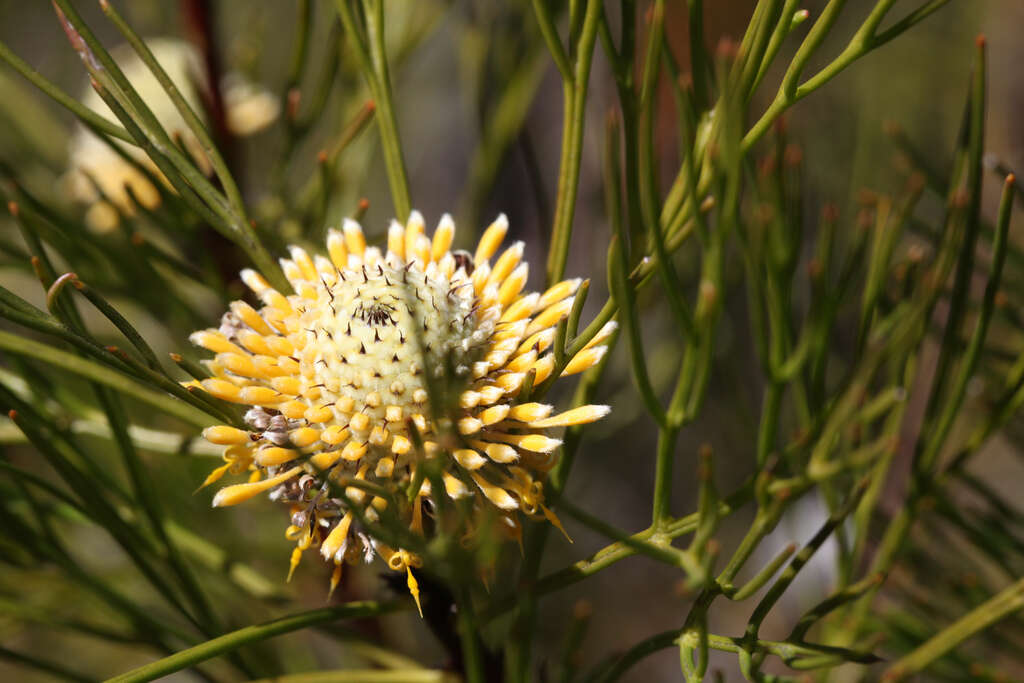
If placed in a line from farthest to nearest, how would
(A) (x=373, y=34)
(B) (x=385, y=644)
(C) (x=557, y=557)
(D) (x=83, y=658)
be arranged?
(D) (x=83, y=658) < (C) (x=557, y=557) < (B) (x=385, y=644) < (A) (x=373, y=34)

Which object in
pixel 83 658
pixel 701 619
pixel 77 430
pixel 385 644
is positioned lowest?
pixel 701 619

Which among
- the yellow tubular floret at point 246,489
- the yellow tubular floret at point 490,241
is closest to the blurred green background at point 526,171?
the yellow tubular floret at point 490,241

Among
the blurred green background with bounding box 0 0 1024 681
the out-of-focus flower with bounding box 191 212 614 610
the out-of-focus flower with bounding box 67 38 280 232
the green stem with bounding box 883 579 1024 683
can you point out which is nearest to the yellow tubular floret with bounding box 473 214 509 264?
the out-of-focus flower with bounding box 191 212 614 610

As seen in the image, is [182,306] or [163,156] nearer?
[163,156]

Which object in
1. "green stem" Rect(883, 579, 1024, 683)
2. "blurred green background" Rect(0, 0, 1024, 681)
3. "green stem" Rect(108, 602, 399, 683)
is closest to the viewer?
"green stem" Rect(108, 602, 399, 683)

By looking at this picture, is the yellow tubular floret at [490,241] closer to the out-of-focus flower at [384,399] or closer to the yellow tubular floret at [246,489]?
the out-of-focus flower at [384,399]

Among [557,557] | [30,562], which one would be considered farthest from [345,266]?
[557,557]

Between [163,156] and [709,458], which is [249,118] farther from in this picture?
[709,458]

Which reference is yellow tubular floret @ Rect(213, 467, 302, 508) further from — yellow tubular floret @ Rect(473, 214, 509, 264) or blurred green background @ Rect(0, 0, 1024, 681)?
blurred green background @ Rect(0, 0, 1024, 681)

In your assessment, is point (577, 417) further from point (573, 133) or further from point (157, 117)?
point (157, 117)

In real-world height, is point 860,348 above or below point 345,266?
below
